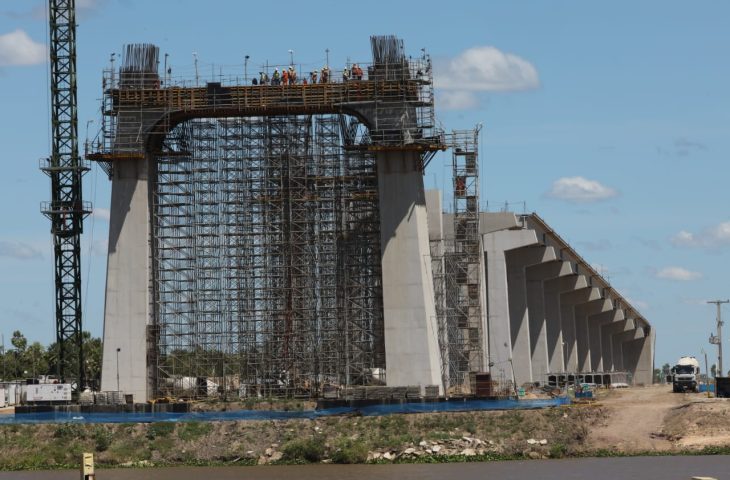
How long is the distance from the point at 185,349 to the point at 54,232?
13.6m

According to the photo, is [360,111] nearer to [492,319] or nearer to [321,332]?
[321,332]

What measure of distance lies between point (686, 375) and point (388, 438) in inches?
1949

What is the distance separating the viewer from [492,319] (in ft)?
437

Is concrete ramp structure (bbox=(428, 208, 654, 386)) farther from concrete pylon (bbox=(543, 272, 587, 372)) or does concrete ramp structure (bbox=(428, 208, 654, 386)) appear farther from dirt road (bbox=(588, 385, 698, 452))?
dirt road (bbox=(588, 385, 698, 452))

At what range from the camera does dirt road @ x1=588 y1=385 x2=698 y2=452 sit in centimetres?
9481

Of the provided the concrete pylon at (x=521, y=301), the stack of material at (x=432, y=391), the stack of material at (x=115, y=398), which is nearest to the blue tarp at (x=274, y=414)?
the stack of material at (x=432, y=391)

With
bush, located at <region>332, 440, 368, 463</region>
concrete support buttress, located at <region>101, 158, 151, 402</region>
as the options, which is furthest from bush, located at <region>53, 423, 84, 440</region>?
bush, located at <region>332, 440, 368, 463</region>

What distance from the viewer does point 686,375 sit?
137 meters

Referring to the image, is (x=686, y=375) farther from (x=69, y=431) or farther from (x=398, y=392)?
(x=69, y=431)

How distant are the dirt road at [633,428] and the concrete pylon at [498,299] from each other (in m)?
23.7

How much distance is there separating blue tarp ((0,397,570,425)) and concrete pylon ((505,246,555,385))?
37.7 meters

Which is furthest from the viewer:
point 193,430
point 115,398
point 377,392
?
point 115,398

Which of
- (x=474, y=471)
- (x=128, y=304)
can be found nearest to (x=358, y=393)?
(x=128, y=304)

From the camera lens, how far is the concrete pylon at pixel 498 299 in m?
133
